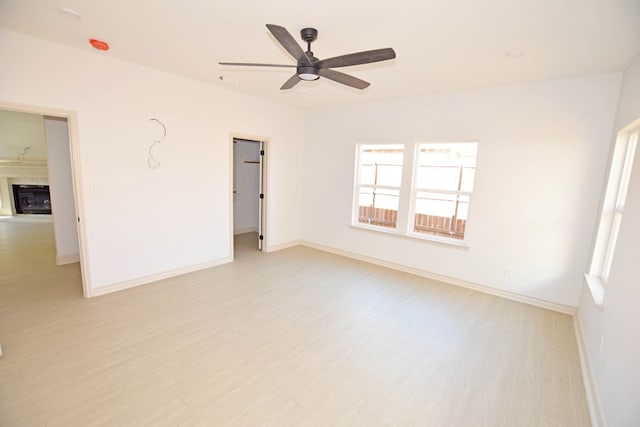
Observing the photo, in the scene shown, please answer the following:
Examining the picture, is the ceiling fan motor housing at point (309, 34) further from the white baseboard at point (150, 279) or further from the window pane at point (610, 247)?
the white baseboard at point (150, 279)

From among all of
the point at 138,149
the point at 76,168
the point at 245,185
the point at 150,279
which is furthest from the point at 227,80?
the point at 245,185

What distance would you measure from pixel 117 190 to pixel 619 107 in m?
5.70

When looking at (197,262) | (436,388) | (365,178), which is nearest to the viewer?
(436,388)

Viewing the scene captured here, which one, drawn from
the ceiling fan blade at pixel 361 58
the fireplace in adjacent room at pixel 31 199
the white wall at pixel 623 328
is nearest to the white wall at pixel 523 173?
the white wall at pixel 623 328

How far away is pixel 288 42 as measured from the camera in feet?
6.10

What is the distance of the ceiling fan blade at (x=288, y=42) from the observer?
5.62ft

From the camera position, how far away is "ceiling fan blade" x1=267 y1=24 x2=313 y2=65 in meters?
1.71

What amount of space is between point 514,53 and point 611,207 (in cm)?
188

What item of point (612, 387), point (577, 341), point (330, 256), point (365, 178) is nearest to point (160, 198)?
point (330, 256)

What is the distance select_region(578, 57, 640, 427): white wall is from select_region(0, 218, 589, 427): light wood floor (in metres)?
0.32

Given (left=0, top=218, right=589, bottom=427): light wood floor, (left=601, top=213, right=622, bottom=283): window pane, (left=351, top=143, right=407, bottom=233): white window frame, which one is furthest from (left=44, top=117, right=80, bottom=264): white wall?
(left=601, top=213, right=622, bottom=283): window pane

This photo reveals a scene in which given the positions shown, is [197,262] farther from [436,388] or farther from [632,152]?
[632,152]

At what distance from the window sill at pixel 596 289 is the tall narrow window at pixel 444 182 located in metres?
1.71

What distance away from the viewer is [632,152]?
2.70 meters
